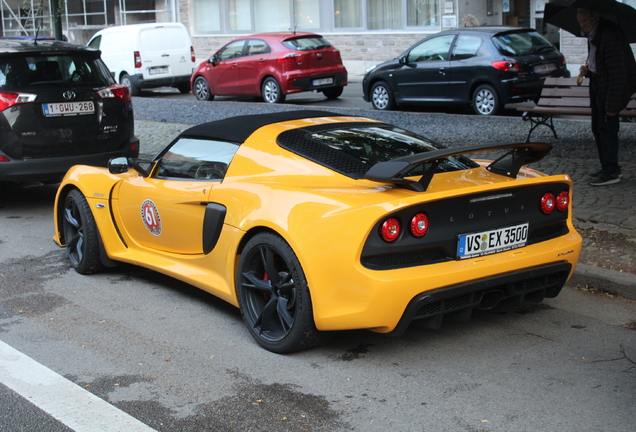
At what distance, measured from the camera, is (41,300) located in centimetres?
547

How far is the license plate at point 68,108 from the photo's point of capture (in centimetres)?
816

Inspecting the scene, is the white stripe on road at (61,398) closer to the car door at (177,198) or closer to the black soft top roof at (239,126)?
the car door at (177,198)

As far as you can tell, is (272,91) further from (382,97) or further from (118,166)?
(118,166)

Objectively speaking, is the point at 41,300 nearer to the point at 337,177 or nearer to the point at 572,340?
the point at 337,177

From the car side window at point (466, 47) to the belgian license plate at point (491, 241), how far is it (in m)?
10.2

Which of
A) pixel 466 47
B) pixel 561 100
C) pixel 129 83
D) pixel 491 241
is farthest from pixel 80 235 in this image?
pixel 129 83

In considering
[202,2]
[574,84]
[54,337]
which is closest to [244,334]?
[54,337]

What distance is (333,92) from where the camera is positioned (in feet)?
60.2

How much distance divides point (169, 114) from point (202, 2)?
1725 centimetres

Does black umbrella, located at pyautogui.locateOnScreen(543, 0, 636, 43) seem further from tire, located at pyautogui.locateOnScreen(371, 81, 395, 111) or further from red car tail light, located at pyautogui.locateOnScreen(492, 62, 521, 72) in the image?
tire, located at pyautogui.locateOnScreen(371, 81, 395, 111)

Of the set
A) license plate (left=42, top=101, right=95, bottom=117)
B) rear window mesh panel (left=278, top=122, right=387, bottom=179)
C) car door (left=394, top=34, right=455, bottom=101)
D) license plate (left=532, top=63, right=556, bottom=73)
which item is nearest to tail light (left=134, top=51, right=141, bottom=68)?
car door (left=394, top=34, right=455, bottom=101)

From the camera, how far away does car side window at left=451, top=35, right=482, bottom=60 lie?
1404 centimetres

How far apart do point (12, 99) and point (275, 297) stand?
492 cm

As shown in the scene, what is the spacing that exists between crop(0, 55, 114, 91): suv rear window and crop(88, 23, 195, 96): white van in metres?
12.9
